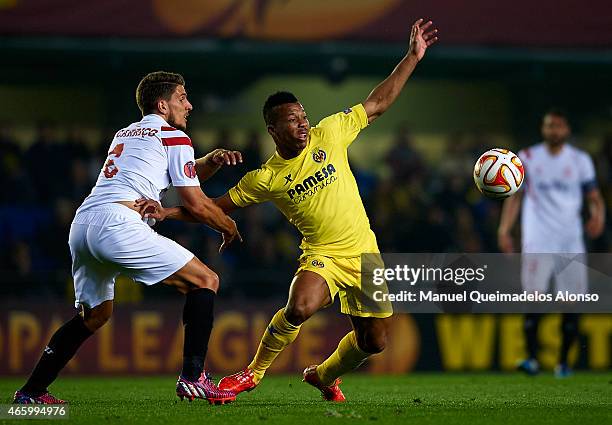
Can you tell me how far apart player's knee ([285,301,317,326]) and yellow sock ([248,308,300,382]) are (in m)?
0.06

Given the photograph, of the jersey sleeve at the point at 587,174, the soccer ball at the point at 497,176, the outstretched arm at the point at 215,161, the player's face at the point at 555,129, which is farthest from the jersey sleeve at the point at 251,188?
the jersey sleeve at the point at 587,174

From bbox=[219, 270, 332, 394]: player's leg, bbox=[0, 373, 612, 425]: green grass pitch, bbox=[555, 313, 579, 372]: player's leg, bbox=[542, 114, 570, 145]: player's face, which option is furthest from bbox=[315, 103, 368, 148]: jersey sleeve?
bbox=[555, 313, 579, 372]: player's leg

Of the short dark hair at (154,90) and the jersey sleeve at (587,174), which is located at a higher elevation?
the jersey sleeve at (587,174)

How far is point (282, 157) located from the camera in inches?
308

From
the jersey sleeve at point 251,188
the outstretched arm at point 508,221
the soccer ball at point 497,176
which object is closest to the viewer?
the jersey sleeve at point 251,188

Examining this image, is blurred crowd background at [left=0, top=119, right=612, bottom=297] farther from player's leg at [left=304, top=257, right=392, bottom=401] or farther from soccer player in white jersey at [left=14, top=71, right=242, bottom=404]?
soccer player in white jersey at [left=14, top=71, right=242, bottom=404]

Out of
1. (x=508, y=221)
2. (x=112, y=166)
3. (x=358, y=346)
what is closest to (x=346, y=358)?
(x=358, y=346)

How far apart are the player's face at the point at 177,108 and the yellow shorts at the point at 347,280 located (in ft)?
4.20

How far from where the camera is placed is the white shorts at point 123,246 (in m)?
6.79

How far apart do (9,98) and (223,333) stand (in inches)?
290

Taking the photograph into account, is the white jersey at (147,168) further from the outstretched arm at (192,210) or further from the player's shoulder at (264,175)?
the player's shoulder at (264,175)

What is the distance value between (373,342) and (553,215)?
4065mm

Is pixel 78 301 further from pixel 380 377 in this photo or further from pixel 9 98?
pixel 9 98

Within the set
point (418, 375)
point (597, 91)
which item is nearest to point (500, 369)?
point (418, 375)
